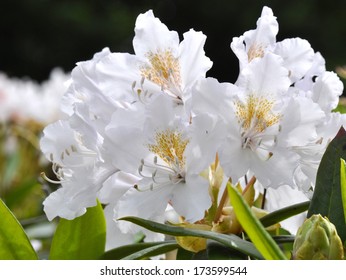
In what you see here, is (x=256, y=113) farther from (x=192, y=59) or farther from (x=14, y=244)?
(x=14, y=244)

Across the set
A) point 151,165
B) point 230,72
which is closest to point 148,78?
point 151,165

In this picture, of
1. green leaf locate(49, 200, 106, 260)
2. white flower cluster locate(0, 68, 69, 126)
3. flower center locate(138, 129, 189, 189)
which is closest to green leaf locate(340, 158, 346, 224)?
flower center locate(138, 129, 189, 189)

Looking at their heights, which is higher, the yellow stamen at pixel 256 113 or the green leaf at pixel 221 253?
the yellow stamen at pixel 256 113

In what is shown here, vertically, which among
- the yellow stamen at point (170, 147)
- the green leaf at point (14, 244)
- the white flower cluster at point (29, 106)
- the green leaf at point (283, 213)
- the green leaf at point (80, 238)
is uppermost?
the white flower cluster at point (29, 106)

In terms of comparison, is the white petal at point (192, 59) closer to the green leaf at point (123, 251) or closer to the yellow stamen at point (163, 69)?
the yellow stamen at point (163, 69)

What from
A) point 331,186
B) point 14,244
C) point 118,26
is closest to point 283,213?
point 331,186

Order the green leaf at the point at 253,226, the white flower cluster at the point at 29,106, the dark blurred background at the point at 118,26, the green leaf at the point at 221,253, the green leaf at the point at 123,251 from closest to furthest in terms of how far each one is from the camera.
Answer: the green leaf at the point at 253,226
the green leaf at the point at 221,253
the green leaf at the point at 123,251
the white flower cluster at the point at 29,106
the dark blurred background at the point at 118,26

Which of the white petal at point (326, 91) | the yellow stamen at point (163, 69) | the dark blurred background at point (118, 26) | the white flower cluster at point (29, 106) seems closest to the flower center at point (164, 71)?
the yellow stamen at point (163, 69)
